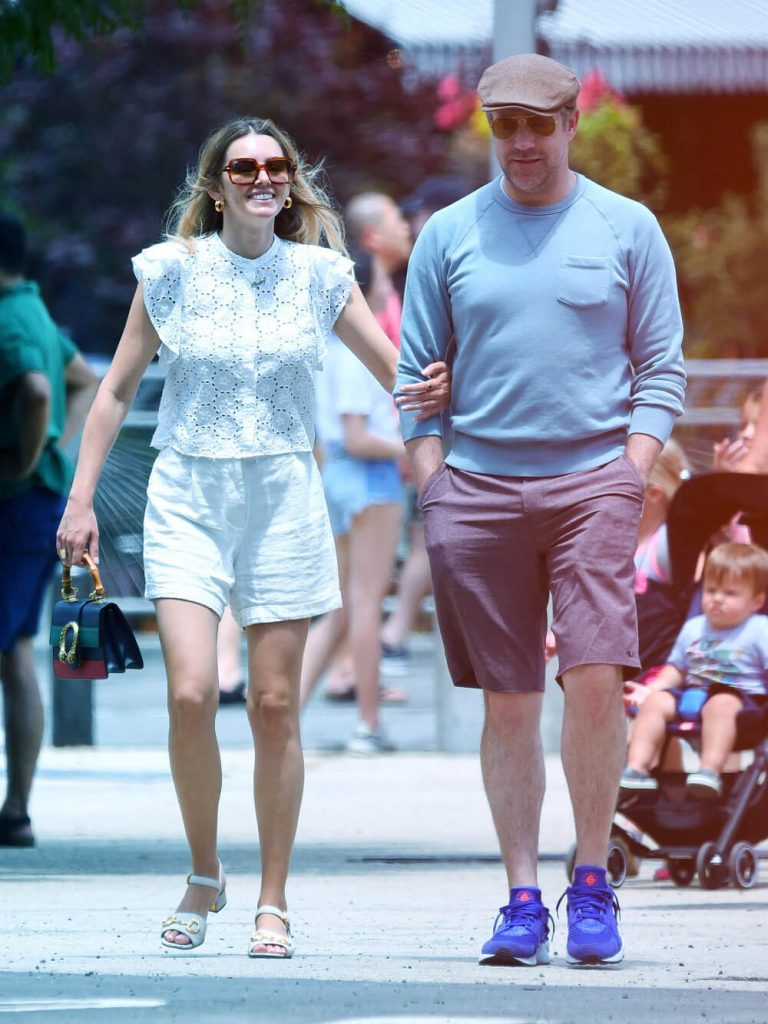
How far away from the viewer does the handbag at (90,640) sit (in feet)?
19.7

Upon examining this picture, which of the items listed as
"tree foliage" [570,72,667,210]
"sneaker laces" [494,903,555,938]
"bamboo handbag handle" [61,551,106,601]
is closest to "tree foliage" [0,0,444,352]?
"tree foliage" [570,72,667,210]

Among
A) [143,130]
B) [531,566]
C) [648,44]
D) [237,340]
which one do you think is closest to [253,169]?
[237,340]

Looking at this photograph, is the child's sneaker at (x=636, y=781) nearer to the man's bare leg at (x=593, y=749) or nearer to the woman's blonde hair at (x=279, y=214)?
the man's bare leg at (x=593, y=749)

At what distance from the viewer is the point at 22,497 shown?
810 cm

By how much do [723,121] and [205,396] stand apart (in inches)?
709

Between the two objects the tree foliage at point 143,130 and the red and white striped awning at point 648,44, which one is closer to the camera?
the red and white striped awning at point 648,44

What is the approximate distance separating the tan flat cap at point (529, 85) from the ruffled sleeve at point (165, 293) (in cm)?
79

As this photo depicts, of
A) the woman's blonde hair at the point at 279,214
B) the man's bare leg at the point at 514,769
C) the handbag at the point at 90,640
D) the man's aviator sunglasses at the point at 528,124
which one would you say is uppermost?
the man's aviator sunglasses at the point at 528,124

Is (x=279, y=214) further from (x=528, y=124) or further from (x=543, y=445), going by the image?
(x=543, y=445)

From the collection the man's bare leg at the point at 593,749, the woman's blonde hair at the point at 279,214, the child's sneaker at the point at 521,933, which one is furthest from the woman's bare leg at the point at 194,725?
the woman's blonde hair at the point at 279,214

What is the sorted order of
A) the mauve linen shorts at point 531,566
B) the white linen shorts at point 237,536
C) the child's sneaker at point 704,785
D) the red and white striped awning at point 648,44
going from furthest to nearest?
the red and white striped awning at point 648,44
the child's sneaker at point 704,785
the white linen shorts at point 237,536
the mauve linen shorts at point 531,566

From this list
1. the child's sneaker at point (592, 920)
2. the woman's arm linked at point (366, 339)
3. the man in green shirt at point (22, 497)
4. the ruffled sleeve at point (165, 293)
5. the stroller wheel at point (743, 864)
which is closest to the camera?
the child's sneaker at point (592, 920)

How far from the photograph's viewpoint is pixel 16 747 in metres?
8.11

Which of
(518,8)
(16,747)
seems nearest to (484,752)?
(16,747)
